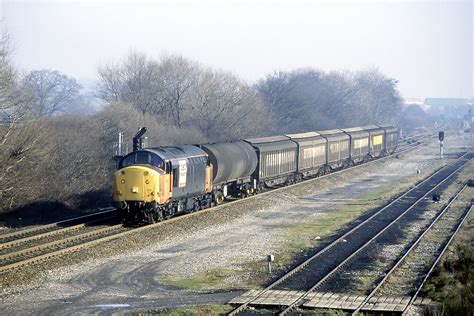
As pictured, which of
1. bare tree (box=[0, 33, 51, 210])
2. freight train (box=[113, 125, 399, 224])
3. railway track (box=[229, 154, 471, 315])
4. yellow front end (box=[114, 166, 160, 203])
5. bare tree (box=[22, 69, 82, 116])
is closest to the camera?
railway track (box=[229, 154, 471, 315])

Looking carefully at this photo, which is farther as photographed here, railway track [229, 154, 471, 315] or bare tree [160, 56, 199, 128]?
bare tree [160, 56, 199, 128]

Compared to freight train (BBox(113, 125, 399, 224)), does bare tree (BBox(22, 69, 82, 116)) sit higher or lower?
higher

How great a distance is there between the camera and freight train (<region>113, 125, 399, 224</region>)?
29172 mm

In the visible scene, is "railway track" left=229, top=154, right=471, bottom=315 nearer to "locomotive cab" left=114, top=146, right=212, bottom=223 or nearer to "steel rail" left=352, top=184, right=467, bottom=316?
"steel rail" left=352, top=184, right=467, bottom=316

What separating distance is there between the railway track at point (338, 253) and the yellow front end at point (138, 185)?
301 inches

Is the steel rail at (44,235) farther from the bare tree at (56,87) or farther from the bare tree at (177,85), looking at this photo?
the bare tree at (56,87)

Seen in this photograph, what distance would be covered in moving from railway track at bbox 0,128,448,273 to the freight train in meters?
1.03

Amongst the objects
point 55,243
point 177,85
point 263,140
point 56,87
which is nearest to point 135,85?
point 177,85

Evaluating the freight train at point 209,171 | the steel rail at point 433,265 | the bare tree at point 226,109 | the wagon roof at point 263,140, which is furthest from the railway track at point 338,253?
the bare tree at point 226,109

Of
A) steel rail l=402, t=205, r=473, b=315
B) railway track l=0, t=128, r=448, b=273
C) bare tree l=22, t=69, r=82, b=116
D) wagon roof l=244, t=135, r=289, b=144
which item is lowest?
steel rail l=402, t=205, r=473, b=315

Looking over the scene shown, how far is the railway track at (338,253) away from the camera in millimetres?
19906

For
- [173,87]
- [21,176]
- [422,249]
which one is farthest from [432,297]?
[173,87]

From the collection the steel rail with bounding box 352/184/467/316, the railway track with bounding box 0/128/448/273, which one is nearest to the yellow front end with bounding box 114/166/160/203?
the railway track with bounding box 0/128/448/273

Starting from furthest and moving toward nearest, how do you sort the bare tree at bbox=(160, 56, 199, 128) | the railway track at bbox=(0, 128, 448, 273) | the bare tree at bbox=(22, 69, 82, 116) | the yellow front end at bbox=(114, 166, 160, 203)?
the bare tree at bbox=(22, 69, 82, 116) → the bare tree at bbox=(160, 56, 199, 128) → the yellow front end at bbox=(114, 166, 160, 203) → the railway track at bbox=(0, 128, 448, 273)
